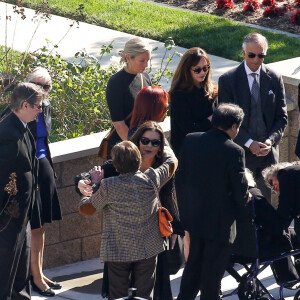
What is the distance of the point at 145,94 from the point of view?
22.7 feet

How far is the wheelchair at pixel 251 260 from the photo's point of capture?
6.91 meters

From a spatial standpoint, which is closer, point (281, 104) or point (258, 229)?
point (258, 229)

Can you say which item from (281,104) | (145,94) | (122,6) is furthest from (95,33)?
(145,94)

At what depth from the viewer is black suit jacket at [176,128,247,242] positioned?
658 centimetres

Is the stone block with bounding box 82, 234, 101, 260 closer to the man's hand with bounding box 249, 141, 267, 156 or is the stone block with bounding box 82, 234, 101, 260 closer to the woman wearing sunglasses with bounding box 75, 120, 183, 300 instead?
the woman wearing sunglasses with bounding box 75, 120, 183, 300

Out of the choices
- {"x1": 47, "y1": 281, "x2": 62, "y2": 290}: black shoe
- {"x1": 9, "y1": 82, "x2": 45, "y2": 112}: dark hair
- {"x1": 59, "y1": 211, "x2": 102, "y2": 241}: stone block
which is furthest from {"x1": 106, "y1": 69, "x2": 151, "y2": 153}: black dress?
{"x1": 47, "y1": 281, "x2": 62, "y2": 290}: black shoe

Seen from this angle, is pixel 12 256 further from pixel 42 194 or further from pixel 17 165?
pixel 42 194

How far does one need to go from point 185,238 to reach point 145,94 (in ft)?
4.23

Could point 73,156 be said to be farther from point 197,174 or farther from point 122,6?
point 122,6

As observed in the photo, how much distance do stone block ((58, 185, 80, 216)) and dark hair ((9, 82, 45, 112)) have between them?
1.36 metres

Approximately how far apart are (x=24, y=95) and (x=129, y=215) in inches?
43.8

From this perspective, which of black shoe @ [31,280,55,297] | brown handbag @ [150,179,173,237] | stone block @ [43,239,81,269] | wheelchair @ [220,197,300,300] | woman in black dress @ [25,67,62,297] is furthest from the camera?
stone block @ [43,239,81,269]

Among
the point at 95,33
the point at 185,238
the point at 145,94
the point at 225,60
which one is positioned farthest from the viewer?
the point at 95,33

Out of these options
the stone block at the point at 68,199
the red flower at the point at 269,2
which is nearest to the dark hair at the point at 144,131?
the stone block at the point at 68,199
